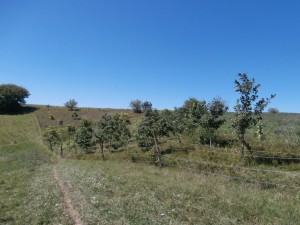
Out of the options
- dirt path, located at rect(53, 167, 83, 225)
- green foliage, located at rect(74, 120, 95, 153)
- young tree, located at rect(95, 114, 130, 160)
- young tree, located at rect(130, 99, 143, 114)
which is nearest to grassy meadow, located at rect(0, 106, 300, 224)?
dirt path, located at rect(53, 167, 83, 225)

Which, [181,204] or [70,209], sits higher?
[181,204]

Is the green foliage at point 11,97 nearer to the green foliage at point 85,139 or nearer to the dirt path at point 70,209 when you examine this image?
the green foliage at point 85,139

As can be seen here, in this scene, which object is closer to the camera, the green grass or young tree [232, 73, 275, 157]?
the green grass

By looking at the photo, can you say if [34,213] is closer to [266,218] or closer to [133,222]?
[133,222]

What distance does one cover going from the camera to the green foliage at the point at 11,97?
114 meters

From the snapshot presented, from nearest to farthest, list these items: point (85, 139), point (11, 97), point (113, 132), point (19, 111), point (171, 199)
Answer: point (171, 199), point (113, 132), point (85, 139), point (19, 111), point (11, 97)

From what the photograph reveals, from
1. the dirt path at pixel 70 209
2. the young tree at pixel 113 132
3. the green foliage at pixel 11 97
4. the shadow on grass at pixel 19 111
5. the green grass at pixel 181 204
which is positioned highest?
the green foliage at pixel 11 97

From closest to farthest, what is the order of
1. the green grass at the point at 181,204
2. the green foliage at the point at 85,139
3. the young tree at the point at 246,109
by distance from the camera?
the green grass at the point at 181,204, the young tree at the point at 246,109, the green foliage at the point at 85,139

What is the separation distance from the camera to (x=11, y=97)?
116500mm

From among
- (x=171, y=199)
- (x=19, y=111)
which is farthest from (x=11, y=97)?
(x=171, y=199)

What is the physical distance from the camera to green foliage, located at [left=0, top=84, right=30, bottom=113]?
114 m

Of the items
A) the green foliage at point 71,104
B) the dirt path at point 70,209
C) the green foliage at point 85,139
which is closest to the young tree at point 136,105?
the green foliage at point 71,104

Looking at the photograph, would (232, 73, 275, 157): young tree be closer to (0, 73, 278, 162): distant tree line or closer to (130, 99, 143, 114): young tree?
(0, 73, 278, 162): distant tree line

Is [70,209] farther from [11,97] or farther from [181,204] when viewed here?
[11,97]
